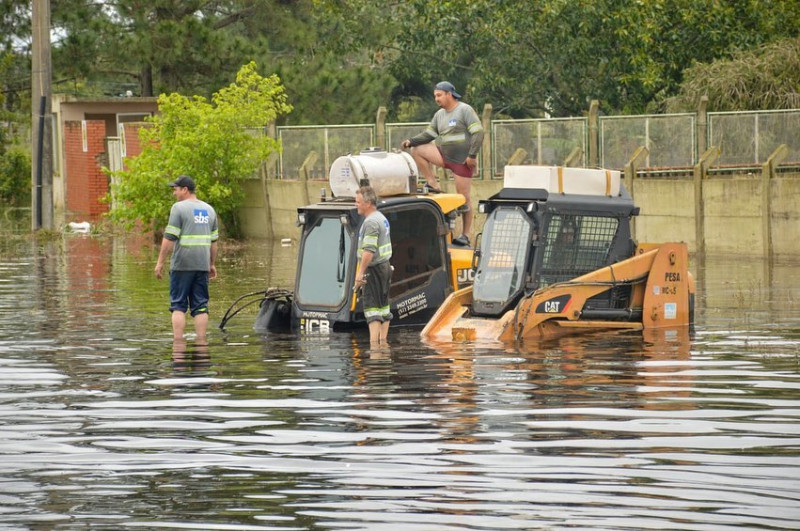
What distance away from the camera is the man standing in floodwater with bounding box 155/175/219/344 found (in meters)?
16.4

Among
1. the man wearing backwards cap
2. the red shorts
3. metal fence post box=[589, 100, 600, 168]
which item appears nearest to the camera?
the man wearing backwards cap

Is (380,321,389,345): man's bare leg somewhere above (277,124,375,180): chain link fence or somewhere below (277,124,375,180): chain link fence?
below

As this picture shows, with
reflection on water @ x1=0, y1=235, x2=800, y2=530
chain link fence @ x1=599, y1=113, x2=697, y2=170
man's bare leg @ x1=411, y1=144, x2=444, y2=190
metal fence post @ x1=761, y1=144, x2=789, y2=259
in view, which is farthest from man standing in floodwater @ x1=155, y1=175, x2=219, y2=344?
chain link fence @ x1=599, y1=113, x2=697, y2=170

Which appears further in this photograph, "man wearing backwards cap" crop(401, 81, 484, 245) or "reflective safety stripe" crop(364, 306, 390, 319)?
"man wearing backwards cap" crop(401, 81, 484, 245)

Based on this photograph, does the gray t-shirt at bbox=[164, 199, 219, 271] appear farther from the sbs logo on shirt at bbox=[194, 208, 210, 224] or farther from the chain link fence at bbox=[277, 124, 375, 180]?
the chain link fence at bbox=[277, 124, 375, 180]

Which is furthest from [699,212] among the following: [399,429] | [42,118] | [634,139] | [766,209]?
[399,429]

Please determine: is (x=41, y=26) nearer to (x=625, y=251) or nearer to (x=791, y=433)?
(x=625, y=251)

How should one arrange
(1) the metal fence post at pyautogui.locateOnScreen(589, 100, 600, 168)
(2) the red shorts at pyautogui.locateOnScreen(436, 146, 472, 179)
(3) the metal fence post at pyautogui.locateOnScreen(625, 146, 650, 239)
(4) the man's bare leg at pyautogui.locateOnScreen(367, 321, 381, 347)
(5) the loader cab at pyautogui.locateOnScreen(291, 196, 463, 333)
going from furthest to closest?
1. (1) the metal fence post at pyautogui.locateOnScreen(589, 100, 600, 168)
2. (3) the metal fence post at pyautogui.locateOnScreen(625, 146, 650, 239)
3. (2) the red shorts at pyautogui.locateOnScreen(436, 146, 472, 179)
4. (5) the loader cab at pyautogui.locateOnScreen(291, 196, 463, 333)
5. (4) the man's bare leg at pyautogui.locateOnScreen(367, 321, 381, 347)

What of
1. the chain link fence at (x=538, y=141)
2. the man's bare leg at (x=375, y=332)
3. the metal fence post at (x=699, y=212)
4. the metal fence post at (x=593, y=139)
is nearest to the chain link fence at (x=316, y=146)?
the chain link fence at (x=538, y=141)

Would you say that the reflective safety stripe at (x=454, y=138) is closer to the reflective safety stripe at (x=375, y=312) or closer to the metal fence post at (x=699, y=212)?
the reflective safety stripe at (x=375, y=312)

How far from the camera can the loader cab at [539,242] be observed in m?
16.1

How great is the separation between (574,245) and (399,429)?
5979 millimetres

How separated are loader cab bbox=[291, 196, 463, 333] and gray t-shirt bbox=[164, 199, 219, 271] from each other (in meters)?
1.04

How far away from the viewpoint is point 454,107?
18.9 m
